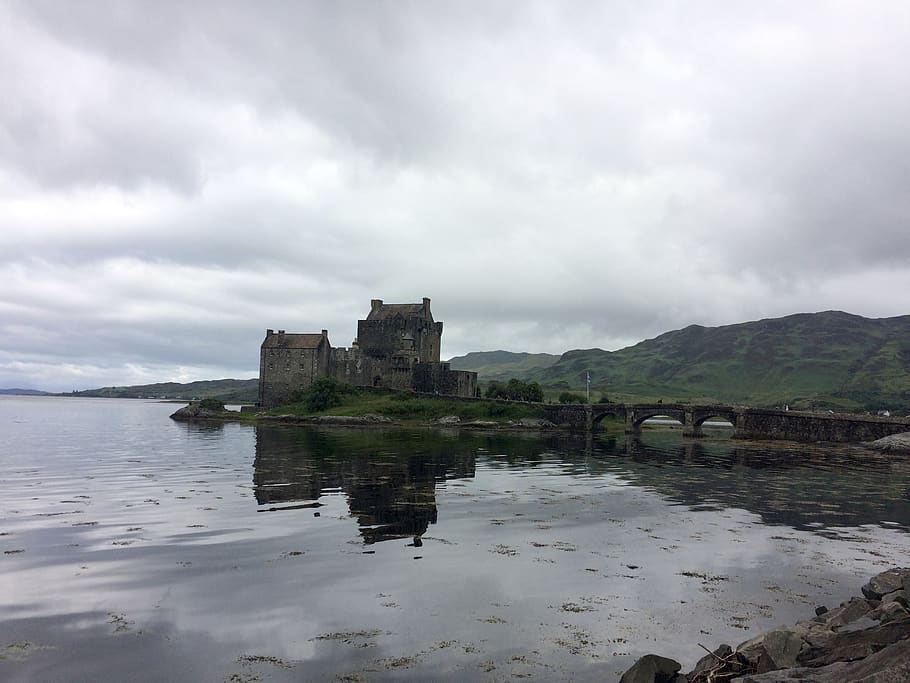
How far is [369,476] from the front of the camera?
39656mm

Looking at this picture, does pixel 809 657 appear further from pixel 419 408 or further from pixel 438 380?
pixel 438 380

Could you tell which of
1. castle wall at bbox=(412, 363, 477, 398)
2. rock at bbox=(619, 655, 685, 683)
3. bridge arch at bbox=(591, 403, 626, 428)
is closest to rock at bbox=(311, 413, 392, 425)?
castle wall at bbox=(412, 363, 477, 398)

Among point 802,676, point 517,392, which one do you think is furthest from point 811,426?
point 802,676

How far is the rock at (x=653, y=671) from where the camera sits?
33.8 feet

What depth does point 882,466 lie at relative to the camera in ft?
192

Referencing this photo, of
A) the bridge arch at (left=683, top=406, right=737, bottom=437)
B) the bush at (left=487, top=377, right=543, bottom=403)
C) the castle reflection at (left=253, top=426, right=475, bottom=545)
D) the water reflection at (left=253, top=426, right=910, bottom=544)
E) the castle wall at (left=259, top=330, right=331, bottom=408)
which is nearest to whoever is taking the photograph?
the castle reflection at (left=253, top=426, right=475, bottom=545)

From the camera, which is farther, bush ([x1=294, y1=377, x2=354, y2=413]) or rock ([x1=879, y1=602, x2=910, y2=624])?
bush ([x1=294, y1=377, x2=354, y2=413])

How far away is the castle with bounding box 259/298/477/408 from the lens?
125438mm

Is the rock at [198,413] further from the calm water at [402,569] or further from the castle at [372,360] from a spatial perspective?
the calm water at [402,569]

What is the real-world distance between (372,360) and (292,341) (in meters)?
17.0

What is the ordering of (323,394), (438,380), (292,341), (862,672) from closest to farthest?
1. (862,672)
2. (323,394)
3. (438,380)
4. (292,341)

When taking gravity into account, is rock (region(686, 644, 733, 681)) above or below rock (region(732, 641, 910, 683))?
below

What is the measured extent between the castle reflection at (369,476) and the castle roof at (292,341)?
5892 cm

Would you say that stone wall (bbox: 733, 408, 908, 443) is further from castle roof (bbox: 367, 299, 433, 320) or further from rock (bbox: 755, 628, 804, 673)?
rock (bbox: 755, 628, 804, 673)
